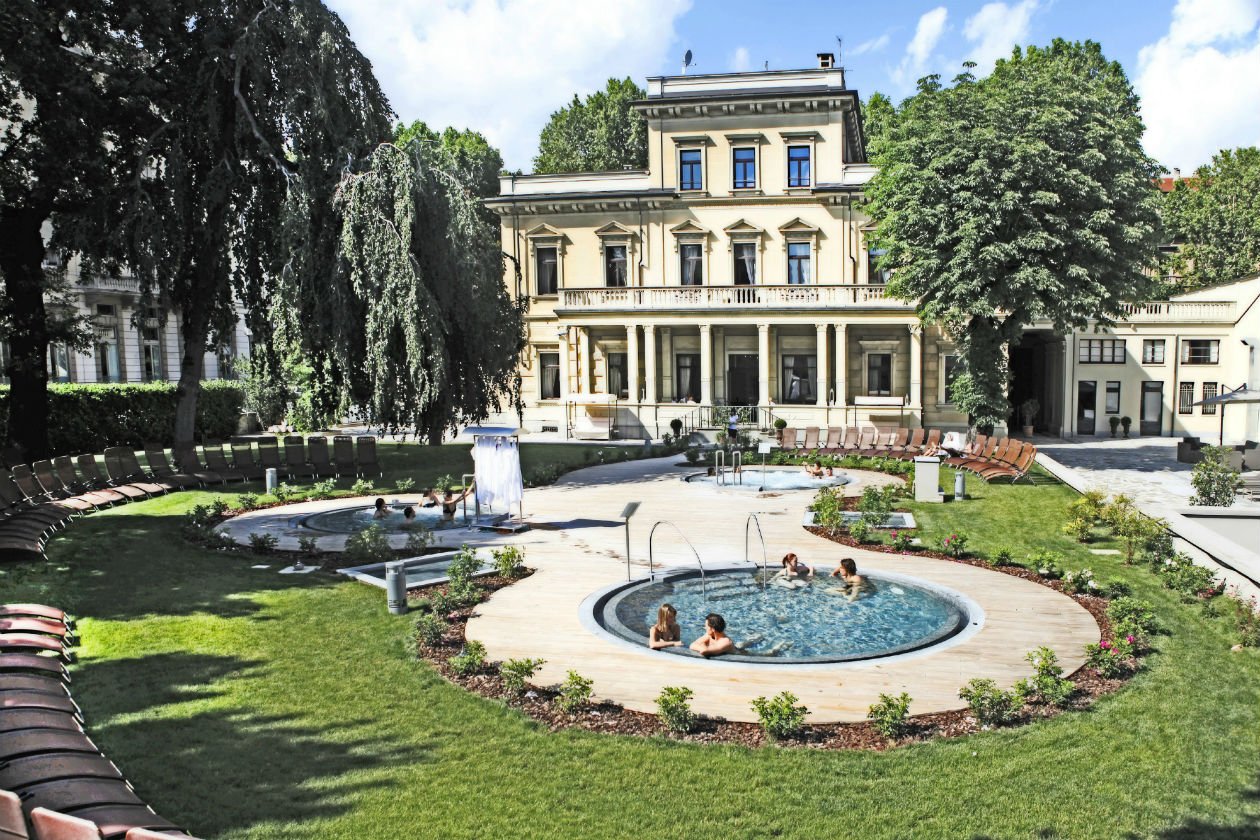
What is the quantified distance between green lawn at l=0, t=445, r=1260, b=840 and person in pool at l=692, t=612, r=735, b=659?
2.61 meters

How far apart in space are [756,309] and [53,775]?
34326 millimetres

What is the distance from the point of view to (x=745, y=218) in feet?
135

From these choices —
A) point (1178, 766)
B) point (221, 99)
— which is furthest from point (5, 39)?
point (1178, 766)

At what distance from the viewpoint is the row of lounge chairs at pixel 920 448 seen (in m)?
24.3

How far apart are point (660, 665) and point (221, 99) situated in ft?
70.3

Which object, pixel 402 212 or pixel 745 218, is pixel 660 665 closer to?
pixel 402 212

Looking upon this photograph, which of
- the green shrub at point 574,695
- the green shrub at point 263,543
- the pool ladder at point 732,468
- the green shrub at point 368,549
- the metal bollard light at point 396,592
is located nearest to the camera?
the green shrub at point 574,695

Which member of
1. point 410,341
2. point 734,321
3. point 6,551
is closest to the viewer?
point 6,551

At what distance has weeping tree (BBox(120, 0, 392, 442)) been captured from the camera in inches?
902

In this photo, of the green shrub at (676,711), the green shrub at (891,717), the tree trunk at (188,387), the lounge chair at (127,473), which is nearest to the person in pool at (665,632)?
the green shrub at (676,711)

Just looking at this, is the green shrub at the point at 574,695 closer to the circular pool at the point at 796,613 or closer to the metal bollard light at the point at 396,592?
the circular pool at the point at 796,613

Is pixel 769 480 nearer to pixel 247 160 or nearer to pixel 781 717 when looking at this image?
pixel 247 160

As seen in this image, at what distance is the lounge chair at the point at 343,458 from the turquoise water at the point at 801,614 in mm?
14952

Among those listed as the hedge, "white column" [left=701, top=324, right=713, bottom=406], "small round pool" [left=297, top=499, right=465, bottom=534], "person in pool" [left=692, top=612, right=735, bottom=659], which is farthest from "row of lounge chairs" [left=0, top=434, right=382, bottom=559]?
"white column" [left=701, top=324, right=713, bottom=406]
